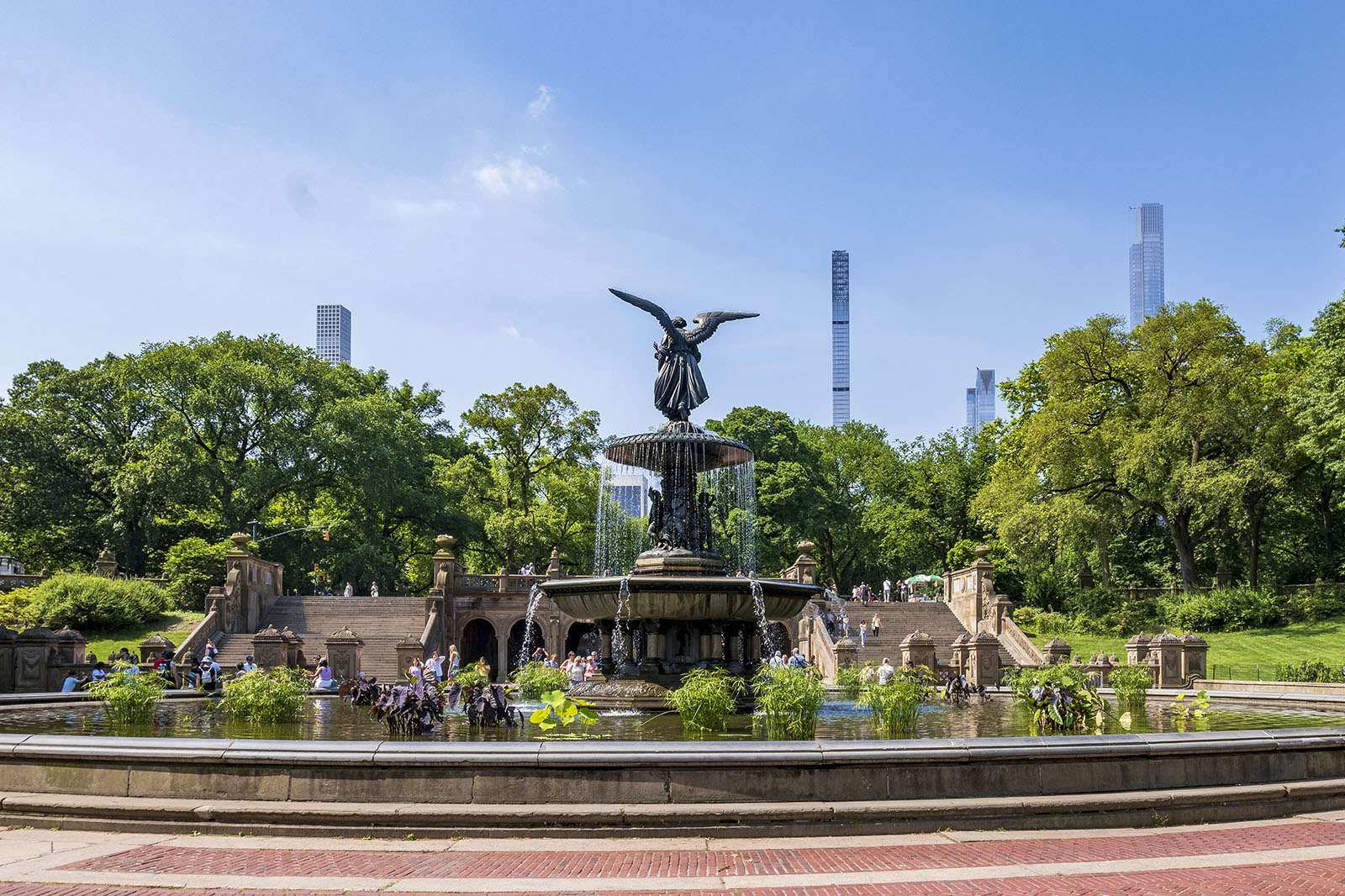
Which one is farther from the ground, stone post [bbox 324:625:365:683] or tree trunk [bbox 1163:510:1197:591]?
tree trunk [bbox 1163:510:1197:591]

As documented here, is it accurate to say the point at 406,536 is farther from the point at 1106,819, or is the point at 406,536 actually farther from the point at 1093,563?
the point at 1106,819

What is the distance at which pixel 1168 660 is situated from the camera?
23.8m

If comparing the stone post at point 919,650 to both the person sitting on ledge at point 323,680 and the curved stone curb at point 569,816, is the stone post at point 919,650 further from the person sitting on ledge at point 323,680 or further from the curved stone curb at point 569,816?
the curved stone curb at point 569,816

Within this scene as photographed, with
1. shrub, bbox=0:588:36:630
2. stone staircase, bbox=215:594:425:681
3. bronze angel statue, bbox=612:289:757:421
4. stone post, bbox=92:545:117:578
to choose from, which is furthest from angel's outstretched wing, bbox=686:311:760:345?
stone post, bbox=92:545:117:578

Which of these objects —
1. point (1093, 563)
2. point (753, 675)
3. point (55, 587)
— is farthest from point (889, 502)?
point (753, 675)

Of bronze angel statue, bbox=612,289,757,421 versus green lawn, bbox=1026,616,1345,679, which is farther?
green lawn, bbox=1026,616,1345,679

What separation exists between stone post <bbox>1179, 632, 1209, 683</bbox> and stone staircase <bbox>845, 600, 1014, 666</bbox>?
37.8 ft

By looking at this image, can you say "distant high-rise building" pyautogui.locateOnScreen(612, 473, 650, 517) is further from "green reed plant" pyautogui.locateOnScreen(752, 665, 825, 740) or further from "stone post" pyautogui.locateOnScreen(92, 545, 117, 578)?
"stone post" pyautogui.locateOnScreen(92, 545, 117, 578)

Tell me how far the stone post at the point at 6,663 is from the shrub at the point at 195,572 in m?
26.2

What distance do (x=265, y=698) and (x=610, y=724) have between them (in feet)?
13.2

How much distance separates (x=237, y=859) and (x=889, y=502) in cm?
5910

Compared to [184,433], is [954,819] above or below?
below

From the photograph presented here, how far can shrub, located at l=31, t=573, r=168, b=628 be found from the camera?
1469 inches

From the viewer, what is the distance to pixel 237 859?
23.1 feet
